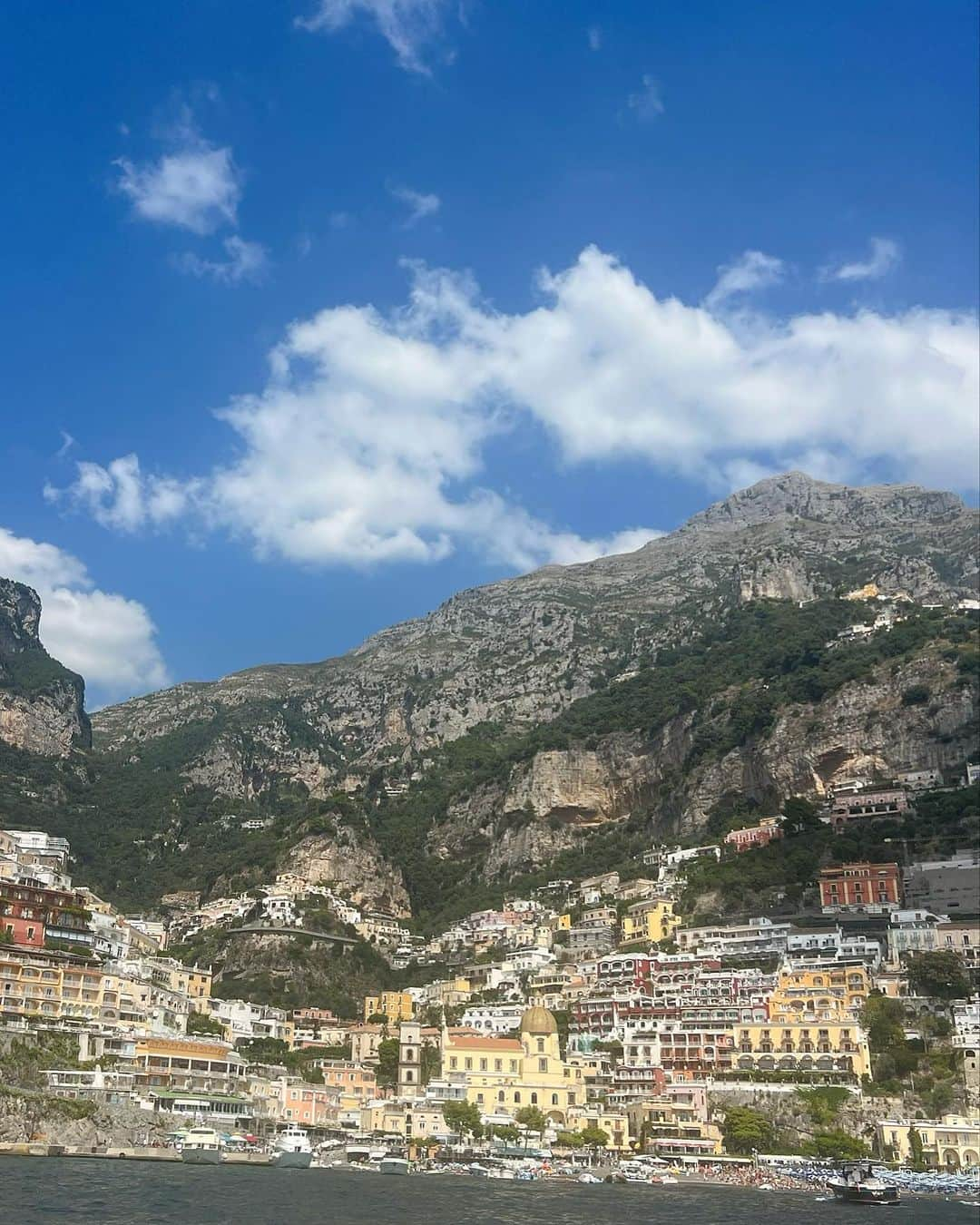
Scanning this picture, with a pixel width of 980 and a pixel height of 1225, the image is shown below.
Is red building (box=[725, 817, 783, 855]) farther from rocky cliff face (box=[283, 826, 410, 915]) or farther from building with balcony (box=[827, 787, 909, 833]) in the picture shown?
rocky cliff face (box=[283, 826, 410, 915])

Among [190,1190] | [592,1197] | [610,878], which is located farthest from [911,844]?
[190,1190]

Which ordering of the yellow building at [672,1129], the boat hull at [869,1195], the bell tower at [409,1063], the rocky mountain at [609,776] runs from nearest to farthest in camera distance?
the boat hull at [869,1195]
the yellow building at [672,1129]
the bell tower at [409,1063]
the rocky mountain at [609,776]

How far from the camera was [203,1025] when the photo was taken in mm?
105125

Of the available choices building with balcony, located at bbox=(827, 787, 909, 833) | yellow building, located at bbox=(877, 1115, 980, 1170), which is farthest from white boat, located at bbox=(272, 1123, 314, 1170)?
building with balcony, located at bbox=(827, 787, 909, 833)

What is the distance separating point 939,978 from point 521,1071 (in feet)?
106

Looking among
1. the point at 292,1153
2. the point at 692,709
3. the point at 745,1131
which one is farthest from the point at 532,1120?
the point at 692,709

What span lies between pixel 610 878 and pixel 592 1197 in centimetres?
7723

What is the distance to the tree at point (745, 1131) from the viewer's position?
254 ft

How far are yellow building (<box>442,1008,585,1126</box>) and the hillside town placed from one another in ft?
0.49

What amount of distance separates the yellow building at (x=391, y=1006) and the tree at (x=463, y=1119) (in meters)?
32.9

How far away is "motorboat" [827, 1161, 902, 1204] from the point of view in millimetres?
62375

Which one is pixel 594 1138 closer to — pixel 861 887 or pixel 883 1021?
pixel 883 1021

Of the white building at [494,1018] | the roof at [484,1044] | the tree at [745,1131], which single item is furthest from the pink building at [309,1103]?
the tree at [745,1131]

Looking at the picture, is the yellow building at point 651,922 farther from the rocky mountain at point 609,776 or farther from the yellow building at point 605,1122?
the yellow building at point 605,1122
